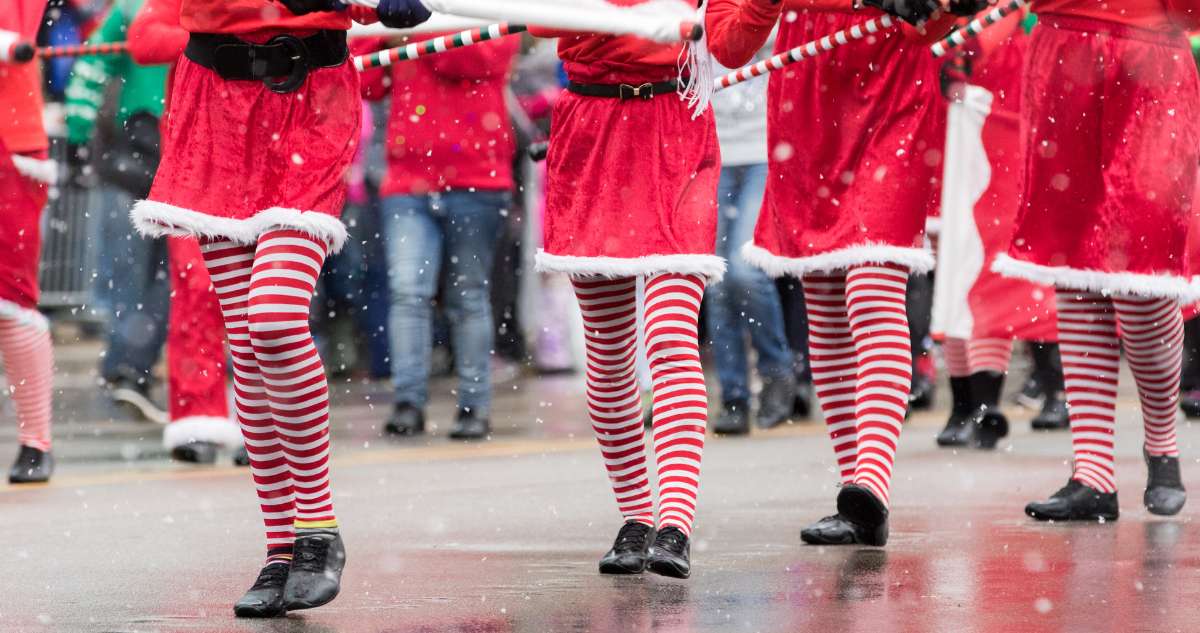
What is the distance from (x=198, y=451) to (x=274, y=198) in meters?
3.88

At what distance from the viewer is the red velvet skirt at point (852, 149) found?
5.85 m

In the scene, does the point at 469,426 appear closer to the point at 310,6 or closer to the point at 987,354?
the point at 987,354

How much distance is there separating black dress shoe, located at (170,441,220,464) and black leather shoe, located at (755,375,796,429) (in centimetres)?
283

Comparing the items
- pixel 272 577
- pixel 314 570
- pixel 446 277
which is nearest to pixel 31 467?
pixel 446 277

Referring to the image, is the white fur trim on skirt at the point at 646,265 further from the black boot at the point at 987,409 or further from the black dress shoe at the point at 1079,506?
the black boot at the point at 987,409

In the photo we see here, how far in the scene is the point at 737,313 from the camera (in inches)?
390

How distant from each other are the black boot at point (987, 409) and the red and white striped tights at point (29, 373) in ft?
12.6

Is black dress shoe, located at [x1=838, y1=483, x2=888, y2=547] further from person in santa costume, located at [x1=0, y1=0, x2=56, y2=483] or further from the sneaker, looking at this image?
the sneaker

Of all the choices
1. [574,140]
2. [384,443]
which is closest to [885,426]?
[574,140]

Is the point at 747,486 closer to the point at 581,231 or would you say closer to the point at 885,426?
the point at 885,426

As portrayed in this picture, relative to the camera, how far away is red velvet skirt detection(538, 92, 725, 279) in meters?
5.35

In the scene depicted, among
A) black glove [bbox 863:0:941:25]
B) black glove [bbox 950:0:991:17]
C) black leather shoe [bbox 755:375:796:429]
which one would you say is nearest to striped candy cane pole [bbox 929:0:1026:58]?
black glove [bbox 950:0:991:17]

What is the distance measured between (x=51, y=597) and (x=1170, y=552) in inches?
113

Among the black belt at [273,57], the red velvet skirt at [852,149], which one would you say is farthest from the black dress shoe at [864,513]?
the black belt at [273,57]
